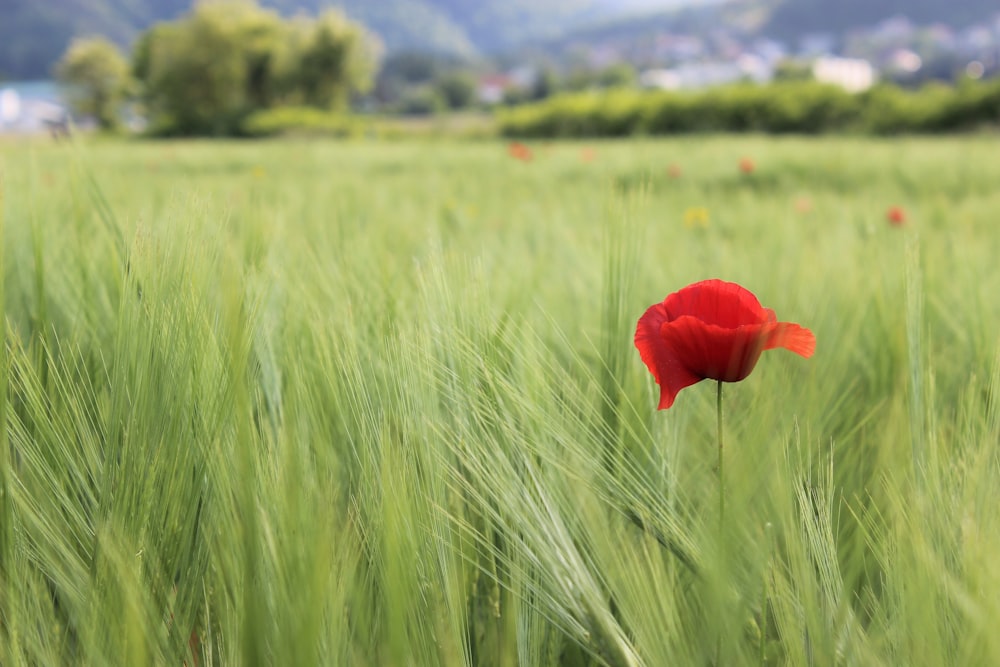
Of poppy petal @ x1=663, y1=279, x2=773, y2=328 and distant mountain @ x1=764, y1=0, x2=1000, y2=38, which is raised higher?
distant mountain @ x1=764, y1=0, x2=1000, y2=38

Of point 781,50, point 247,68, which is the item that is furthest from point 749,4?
point 247,68

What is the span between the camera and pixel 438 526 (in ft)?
0.99

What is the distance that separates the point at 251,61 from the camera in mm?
22688

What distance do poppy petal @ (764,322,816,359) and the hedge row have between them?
27.7ft

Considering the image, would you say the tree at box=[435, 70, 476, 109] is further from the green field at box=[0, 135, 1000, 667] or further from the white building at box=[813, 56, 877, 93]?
the green field at box=[0, 135, 1000, 667]

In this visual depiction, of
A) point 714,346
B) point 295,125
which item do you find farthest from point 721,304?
point 295,125

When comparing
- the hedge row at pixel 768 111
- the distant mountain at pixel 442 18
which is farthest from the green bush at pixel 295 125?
the distant mountain at pixel 442 18

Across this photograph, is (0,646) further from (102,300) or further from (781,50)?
(781,50)

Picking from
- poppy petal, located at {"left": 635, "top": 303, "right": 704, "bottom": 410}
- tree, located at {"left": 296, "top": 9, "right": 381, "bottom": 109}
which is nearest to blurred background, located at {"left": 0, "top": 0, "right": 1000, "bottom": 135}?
tree, located at {"left": 296, "top": 9, "right": 381, "bottom": 109}

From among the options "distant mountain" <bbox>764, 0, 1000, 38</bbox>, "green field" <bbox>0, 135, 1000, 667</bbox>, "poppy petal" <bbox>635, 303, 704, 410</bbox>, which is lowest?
"green field" <bbox>0, 135, 1000, 667</bbox>

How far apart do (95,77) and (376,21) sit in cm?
7151

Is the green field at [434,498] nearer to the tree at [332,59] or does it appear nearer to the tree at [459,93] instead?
the tree at [332,59]

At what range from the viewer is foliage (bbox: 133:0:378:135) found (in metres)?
21.3

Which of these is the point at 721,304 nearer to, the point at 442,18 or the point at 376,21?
the point at 376,21
